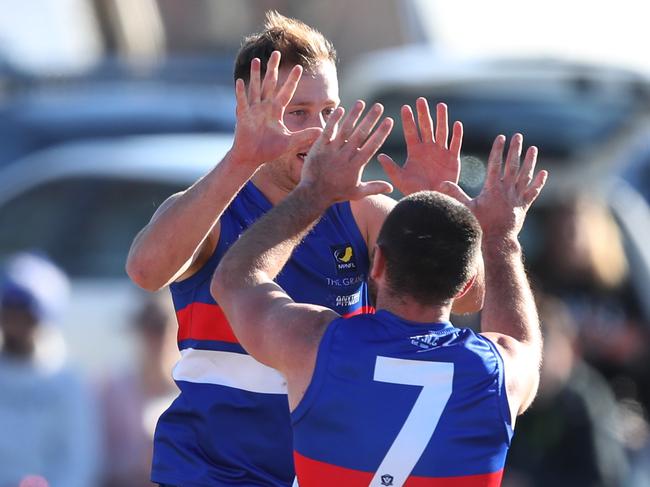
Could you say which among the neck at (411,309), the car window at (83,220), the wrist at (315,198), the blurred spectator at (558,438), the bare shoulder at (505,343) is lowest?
the blurred spectator at (558,438)

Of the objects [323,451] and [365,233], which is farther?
[365,233]

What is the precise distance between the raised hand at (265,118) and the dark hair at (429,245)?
371 millimetres

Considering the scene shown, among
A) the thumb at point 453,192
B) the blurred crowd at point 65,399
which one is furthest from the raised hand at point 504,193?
the blurred crowd at point 65,399

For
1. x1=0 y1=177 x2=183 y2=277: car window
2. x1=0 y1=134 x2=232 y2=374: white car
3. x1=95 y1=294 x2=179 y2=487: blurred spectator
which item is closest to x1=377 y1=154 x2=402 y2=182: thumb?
x1=95 y1=294 x2=179 y2=487: blurred spectator

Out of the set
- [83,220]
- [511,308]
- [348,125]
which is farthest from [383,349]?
[83,220]

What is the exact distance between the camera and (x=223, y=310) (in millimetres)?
4520

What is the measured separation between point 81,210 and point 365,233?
6364mm

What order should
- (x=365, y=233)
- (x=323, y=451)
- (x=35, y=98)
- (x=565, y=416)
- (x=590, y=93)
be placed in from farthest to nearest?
(x=35, y=98), (x=590, y=93), (x=565, y=416), (x=365, y=233), (x=323, y=451)

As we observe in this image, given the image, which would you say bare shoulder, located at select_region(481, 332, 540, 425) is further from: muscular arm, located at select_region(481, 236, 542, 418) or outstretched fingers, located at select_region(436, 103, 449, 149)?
outstretched fingers, located at select_region(436, 103, 449, 149)

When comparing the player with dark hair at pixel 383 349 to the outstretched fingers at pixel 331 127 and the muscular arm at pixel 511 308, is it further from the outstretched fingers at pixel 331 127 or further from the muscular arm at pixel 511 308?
the muscular arm at pixel 511 308

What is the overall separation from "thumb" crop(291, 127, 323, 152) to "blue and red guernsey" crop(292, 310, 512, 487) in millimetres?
515

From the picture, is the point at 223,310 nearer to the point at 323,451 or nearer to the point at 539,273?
the point at 323,451

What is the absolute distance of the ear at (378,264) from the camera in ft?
14.7

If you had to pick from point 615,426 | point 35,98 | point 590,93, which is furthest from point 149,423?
point 35,98
